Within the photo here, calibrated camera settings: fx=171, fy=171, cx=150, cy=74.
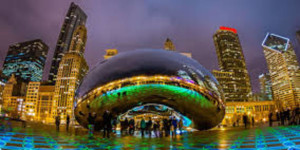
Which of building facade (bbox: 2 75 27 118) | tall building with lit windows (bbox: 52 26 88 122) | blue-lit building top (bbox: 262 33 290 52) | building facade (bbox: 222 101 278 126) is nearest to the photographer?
building facade (bbox: 222 101 278 126)

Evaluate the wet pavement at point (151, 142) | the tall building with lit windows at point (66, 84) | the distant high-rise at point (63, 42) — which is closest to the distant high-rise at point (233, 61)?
the tall building with lit windows at point (66, 84)

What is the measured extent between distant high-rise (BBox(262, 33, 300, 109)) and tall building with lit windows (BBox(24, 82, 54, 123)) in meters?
153

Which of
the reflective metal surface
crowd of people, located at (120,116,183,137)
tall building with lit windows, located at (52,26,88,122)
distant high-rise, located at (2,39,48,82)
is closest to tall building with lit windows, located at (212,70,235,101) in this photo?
tall building with lit windows, located at (52,26,88,122)

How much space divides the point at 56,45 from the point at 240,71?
185m

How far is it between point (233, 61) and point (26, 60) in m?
183

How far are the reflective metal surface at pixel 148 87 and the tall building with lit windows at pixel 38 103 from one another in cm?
9904

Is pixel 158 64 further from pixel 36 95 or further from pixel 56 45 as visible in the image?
pixel 56 45

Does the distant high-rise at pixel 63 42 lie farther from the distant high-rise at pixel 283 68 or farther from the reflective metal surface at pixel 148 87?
the distant high-rise at pixel 283 68

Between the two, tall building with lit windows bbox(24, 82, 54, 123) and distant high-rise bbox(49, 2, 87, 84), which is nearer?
tall building with lit windows bbox(24, 82, 54, 123)

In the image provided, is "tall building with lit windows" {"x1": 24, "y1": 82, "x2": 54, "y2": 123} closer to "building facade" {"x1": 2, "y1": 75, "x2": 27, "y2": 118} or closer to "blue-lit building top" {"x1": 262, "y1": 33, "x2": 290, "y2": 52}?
"building facade" {"x1": 2, "y1": 75, "x2": 27, "y2": 118}

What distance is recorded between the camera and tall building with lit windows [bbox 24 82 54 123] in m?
92.0

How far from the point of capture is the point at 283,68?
446 ft

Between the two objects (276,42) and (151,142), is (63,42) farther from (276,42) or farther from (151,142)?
(151,142)

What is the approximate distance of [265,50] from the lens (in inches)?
6403
